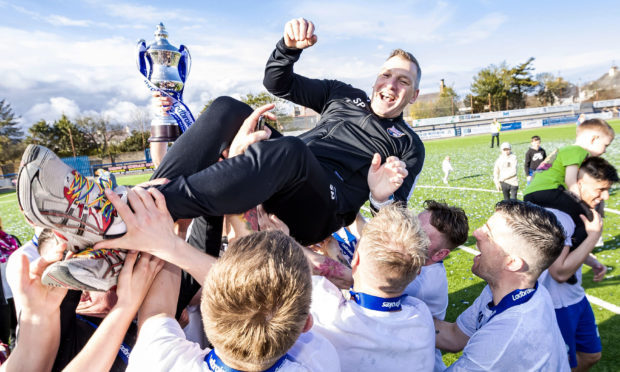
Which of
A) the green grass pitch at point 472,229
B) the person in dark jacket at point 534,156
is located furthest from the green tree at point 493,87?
the person in dark jacket at point 534,156

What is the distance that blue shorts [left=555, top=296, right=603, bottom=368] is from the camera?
319 cm

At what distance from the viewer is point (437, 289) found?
2748mm

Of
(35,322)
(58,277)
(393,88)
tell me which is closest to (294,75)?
(393,88)

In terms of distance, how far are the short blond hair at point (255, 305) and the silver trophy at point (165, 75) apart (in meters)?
2.28

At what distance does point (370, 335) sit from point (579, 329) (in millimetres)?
2556

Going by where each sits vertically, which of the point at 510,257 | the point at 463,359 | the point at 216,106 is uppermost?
the point at 216,106

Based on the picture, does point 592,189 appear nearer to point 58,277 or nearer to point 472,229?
point 58,277

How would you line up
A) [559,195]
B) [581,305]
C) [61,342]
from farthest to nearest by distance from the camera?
[559,195]
[581,305]
[61,342]

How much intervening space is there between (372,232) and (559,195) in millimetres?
2639

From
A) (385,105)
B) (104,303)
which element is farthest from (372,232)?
(385,105)

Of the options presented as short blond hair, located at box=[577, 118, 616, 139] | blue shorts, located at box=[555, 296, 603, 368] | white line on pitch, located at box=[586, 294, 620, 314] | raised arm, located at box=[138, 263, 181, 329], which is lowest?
white line on pitch, located at box=[586, 294, 620, 314]

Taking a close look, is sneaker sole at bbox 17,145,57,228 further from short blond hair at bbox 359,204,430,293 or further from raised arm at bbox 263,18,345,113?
raised arm at bbox 263,18,345,113

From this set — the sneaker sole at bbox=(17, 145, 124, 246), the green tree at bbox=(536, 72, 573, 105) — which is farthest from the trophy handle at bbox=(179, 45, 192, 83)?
the green tree at bbox=(536, 72, 573, 105)

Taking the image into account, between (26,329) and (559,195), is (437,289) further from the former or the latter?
(26,329)
